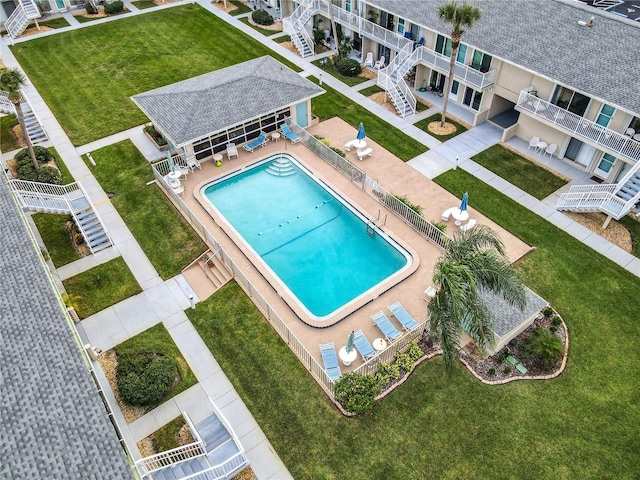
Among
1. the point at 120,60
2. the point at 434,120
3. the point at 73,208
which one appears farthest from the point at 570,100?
the point at 120,60

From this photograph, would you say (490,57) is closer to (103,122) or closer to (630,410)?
(630,410)

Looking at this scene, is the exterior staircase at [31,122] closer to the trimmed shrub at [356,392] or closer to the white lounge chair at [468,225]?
the trimmed shrub at [356,392]

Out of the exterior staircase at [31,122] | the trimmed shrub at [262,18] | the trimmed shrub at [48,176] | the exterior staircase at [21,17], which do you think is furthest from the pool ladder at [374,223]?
the exterior staircase at [21,17]

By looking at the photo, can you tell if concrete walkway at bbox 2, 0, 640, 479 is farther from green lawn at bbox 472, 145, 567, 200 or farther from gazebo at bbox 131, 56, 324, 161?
gazebo at bbox 131, 56, 324, 161

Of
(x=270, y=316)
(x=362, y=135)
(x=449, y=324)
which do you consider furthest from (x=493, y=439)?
(x=362, y=135)

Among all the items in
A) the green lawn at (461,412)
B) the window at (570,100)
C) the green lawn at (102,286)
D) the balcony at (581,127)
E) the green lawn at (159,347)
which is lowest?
the green lawn at (461,412)

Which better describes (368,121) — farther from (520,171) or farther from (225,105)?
(520,171)
